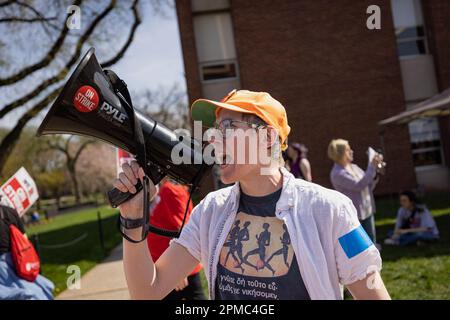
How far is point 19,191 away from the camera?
490 centimetres

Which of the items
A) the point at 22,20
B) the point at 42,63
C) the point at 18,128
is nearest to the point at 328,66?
the point at 42,63

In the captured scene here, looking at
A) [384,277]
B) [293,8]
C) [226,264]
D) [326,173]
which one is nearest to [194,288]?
[226,264]

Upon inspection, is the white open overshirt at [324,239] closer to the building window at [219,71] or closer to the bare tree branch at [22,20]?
the bare tree branch at [22,20]

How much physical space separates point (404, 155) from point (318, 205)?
14271 mm

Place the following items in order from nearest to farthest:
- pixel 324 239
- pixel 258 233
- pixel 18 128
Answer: pixel 324 239 → pixel 258 233 → pixel 18 128

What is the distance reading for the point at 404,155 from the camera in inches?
577

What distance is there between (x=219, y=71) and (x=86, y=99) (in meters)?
13.8

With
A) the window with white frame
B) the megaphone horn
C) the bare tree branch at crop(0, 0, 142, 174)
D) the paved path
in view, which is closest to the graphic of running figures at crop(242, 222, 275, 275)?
the megaphone horn

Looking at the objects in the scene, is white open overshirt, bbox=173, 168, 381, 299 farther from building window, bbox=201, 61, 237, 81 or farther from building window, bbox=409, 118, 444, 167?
building window, bbox=409, 118, 444, 167

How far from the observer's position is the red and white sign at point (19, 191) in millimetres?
4742

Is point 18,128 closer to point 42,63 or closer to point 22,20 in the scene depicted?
point 42,63

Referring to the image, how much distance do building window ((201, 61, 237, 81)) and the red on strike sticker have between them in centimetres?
1360

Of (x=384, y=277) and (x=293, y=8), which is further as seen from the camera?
(x=293, y=8)
